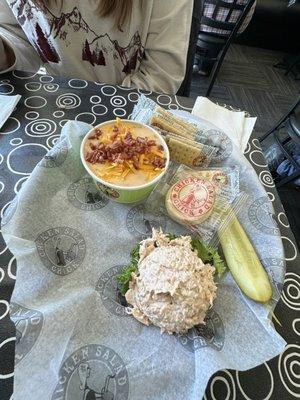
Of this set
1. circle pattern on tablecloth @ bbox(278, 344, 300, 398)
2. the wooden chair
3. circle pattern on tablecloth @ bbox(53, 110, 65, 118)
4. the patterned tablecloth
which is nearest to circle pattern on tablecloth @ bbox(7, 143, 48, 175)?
the patterned tablecloth

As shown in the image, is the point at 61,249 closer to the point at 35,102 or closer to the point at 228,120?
the point at 35,102

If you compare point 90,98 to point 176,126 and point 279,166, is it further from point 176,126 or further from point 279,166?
point 279,166

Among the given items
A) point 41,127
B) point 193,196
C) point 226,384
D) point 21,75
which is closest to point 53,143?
point 41,127

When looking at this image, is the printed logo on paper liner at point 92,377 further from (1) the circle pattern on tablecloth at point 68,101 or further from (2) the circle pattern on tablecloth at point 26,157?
(1) the circle pattern on tablecloth at point 68,101

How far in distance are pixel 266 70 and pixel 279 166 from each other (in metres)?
1.67

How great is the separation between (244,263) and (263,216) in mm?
136

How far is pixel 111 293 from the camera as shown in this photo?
53cm

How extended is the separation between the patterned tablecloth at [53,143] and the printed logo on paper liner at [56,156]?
0.08 m

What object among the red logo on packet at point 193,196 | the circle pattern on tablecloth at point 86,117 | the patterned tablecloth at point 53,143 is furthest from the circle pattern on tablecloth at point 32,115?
the red logo on packet at point 193,196

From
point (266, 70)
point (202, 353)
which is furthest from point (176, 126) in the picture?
point (266, 70)

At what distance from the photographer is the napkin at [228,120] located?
2.75 ft

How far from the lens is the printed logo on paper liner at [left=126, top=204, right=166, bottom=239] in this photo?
2.06 feet

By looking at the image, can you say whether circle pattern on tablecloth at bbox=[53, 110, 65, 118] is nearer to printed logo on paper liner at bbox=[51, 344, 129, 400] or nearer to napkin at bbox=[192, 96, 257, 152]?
napkin at bbox=[192, 96, 257, 152]

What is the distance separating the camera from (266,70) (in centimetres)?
276
